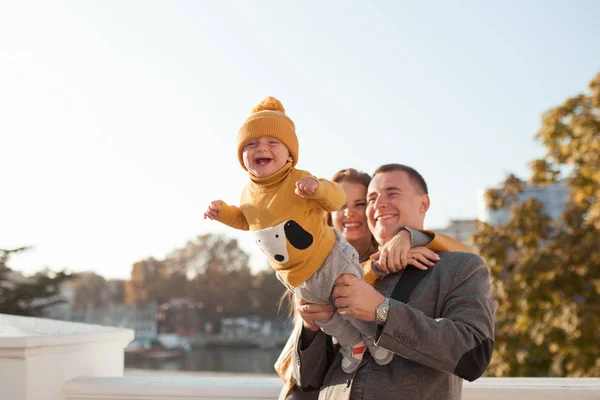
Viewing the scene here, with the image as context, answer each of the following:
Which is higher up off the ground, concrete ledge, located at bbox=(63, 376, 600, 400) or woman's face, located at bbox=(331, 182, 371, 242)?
woman's face, located at bbox=(331, 182, 371, 242)

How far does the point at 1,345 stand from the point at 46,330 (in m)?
0.28

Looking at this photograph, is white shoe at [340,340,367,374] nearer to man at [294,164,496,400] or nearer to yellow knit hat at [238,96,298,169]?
man at [294,164,496,400]

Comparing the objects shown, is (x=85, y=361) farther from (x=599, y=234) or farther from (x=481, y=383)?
(x=599, y=234)

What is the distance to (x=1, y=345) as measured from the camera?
2.94 metres

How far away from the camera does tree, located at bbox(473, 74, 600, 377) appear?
9.59 metres

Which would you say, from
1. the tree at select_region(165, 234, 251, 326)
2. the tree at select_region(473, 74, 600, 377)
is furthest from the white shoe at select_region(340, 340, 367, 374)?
the tree at select_region(165, 234, 251, 326)

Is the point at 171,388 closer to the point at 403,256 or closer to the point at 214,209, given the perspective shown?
the point at 214,209

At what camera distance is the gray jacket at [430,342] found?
2.04m

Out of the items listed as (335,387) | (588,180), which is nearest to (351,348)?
(335,387)

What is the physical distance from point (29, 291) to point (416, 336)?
60.0 feet

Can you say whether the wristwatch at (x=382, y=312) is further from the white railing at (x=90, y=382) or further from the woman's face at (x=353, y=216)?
the woman's face at (x=353, y=216)

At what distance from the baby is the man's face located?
329 mm

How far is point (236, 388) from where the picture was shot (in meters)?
2.96

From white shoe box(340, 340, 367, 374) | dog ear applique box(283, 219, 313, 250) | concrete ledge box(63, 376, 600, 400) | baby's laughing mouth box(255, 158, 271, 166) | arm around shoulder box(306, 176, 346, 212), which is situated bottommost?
concrete ledge box(63, 376, 600, 400)
